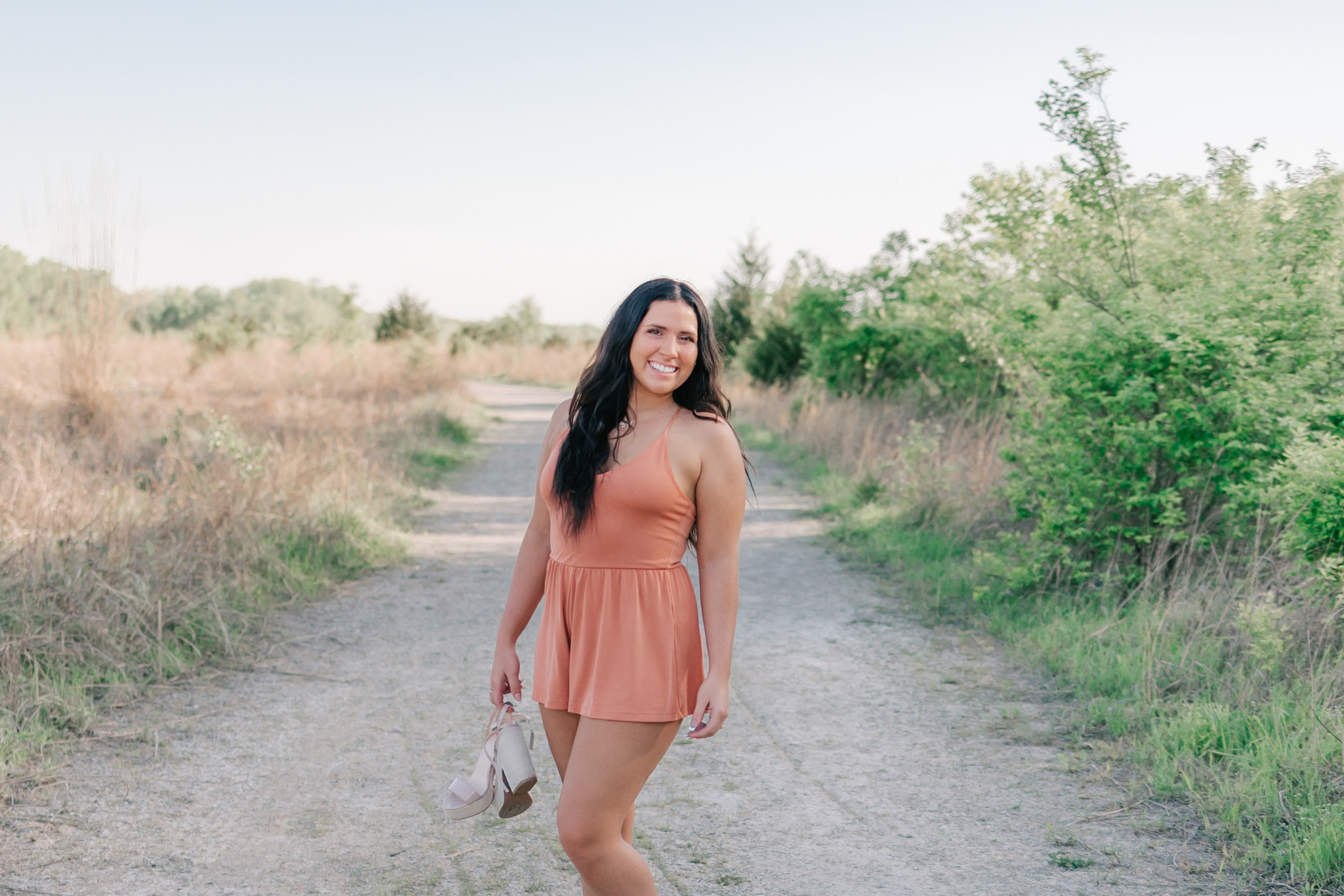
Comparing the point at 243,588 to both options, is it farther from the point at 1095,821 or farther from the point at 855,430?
the point at 855,430

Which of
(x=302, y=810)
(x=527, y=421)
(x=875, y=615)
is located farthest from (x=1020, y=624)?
(x=527, y=421)

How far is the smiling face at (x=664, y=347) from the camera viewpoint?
2.43 metres

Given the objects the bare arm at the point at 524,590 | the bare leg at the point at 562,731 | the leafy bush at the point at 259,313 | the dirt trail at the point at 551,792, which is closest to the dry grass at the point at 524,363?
the leafy bush at the point at 259,313

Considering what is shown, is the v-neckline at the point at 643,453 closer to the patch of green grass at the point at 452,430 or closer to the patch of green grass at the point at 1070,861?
the patch of green grass at the point at 1070,861

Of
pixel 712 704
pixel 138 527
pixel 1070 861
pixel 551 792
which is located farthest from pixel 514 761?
pixel 138 527

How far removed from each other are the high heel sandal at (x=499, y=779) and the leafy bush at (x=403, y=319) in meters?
32.7

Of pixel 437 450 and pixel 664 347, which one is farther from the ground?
pixel 664 347

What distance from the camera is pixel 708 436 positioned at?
2414 mm

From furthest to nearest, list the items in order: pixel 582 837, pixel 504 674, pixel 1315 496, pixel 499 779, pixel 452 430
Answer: pixel 452 430
pixel 1315 496
pixel 504 674
pixel 499 779
pixel 582 837

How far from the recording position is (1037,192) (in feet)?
23.4

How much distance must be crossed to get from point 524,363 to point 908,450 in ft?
110

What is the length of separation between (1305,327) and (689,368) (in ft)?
→ 15.2

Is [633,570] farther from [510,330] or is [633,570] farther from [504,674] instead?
[510,330]

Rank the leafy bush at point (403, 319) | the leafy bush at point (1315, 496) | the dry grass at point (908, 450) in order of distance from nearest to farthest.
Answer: the leafy bush at point (1315, 496) → the dry grass at point (908, 450) → the leafy bush at point (403, 319)
